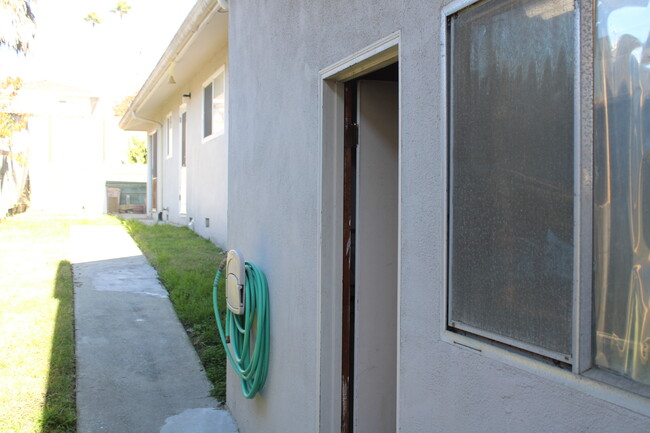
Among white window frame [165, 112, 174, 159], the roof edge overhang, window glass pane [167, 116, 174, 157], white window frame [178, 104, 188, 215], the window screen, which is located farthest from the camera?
window glass pane [167, 116, 174, 157]

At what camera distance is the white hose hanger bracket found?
4.20 metres

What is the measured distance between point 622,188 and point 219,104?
10044 mm

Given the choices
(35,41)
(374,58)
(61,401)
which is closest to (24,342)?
(61,401)

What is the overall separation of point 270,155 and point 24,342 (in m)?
3.67

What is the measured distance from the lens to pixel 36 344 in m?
6.14

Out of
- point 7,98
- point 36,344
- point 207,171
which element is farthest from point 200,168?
point 7,98

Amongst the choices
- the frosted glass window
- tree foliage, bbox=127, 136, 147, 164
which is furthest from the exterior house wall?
tree foliage, bbox=127, 136, 147, 164

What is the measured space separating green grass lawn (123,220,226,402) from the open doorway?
7.55ft

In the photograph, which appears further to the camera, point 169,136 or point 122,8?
point 122,8

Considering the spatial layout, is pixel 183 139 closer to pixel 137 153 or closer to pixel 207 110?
pixel 207 110

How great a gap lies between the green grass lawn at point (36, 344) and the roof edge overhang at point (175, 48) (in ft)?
11.8

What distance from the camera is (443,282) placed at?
2.14 m

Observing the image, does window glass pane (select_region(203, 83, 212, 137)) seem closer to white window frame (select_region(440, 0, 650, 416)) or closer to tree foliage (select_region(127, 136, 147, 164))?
white window frame (select_region(440, 0, 650, 416))

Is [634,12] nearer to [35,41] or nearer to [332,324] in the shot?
[332,324]
